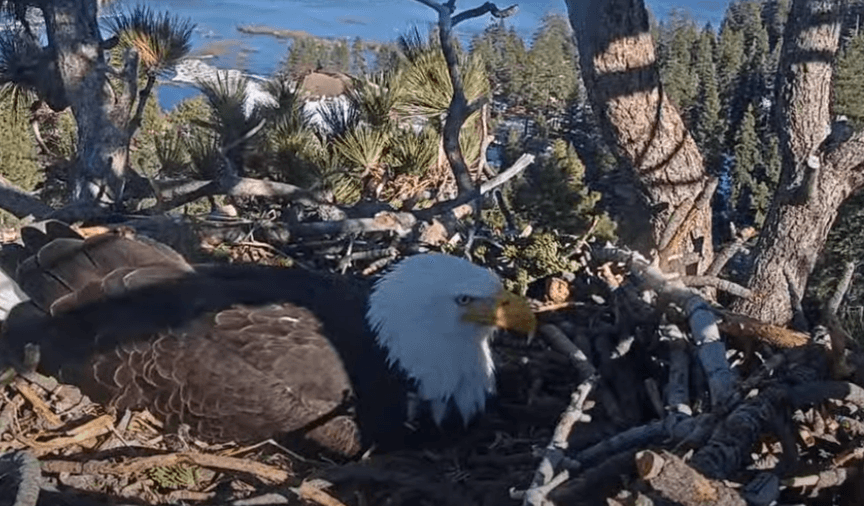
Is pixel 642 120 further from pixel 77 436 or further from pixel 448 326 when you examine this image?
pixel 77 436

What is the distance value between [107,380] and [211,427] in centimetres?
37

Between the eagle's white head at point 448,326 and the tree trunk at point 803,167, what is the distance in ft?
5.31

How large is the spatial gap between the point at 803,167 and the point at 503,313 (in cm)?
208

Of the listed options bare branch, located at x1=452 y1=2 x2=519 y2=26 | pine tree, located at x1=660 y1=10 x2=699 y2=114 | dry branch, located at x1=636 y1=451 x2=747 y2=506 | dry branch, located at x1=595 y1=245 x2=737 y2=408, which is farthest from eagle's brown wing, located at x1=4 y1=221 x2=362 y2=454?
pine tree, located at x1=660 y1=10 x2=699 y2=114

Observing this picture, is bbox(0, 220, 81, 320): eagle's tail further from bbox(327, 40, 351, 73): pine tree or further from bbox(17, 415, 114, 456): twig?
bbox(327, 40, 351, 73): pine tree

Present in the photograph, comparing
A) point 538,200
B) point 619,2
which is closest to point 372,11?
point 538,200

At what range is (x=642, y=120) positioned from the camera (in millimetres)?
4914

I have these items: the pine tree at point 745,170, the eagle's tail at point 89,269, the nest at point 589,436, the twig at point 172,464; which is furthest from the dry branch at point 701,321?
the pine tree at point 745,170

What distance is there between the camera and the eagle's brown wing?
9.98ft

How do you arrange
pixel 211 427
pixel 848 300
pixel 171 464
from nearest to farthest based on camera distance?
pixel 171 464
pixel 211 427
pixel 848 300

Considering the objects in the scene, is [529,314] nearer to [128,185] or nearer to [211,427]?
[211,427]

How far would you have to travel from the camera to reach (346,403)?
3.07m

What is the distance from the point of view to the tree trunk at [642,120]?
4.73 metres

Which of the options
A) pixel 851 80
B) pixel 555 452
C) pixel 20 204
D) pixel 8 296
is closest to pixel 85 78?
pixel 20 204
